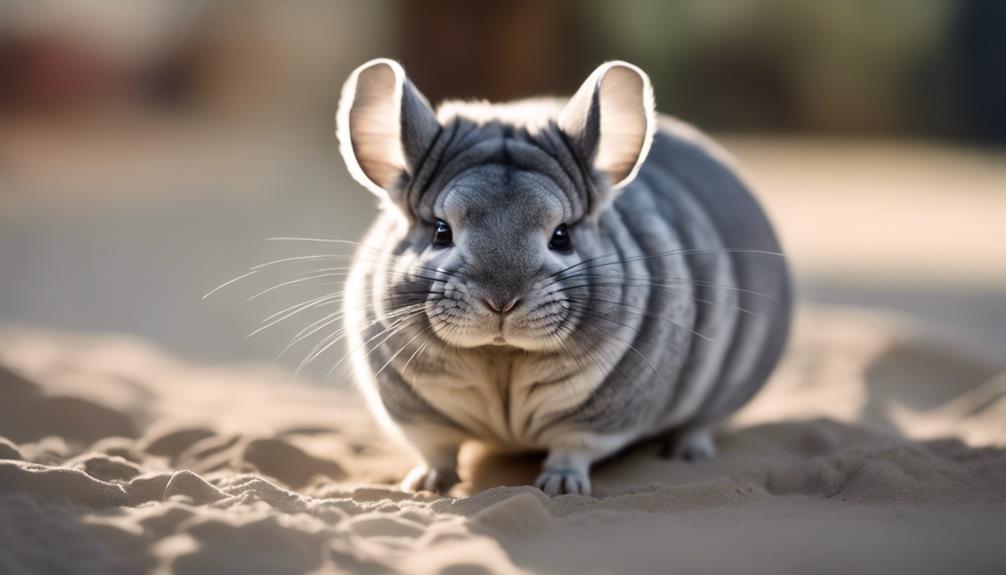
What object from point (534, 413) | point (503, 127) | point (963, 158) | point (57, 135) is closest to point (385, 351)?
point (534, 413)

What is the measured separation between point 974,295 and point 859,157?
Answer: 13.7m

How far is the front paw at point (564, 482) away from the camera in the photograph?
4.34 meters

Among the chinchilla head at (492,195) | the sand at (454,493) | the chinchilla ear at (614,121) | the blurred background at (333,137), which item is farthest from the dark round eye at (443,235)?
the blurred background at (333,137)

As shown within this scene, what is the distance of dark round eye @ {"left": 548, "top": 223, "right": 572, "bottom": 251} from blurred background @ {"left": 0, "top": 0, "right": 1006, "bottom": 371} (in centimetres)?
314

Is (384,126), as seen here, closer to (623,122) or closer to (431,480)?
(623,122)

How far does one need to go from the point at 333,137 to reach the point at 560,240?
55.8 feet

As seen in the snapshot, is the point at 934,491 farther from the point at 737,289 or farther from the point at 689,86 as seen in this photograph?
the point at 689,86

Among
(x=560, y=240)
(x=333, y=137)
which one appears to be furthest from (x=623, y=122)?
(x=333, y=137)

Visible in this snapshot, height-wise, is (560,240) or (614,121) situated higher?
(614,121)

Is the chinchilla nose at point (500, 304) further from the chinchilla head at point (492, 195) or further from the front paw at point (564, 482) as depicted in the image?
the front paw at point (564, 482)

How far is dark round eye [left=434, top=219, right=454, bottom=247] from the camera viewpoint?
427 centimetres

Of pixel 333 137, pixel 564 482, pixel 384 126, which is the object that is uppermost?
pixel 333 137

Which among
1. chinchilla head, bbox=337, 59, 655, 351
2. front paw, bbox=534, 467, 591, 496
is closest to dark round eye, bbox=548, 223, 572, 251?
chinchilla head, bbox=337, 59, 655, 351

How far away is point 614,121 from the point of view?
14.9 feet
